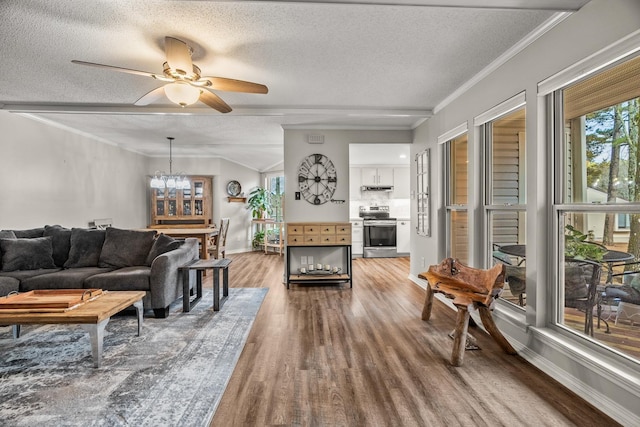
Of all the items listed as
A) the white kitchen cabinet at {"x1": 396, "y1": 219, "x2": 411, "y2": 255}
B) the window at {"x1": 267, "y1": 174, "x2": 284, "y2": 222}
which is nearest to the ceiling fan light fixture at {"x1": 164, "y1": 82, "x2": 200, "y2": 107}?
the white kitchen cabinet at {"x1": 396, "y1": 219, "x2": 411, "y2": 255}

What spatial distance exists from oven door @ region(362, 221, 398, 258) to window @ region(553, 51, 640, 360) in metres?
5.18

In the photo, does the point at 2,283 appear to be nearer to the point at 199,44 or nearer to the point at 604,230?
the point at 199,44

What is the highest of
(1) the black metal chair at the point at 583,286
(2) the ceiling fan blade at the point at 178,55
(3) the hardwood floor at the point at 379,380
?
(2) the ceiling fan blade at the point at 178,55

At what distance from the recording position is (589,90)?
2.08 meters

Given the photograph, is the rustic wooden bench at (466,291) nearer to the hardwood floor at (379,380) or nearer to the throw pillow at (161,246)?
the hardwood floor at (379,380)

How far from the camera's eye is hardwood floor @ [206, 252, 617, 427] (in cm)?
178

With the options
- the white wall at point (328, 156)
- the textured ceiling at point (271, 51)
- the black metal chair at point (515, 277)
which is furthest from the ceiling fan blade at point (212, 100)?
the black metal chair at point (515, 277)

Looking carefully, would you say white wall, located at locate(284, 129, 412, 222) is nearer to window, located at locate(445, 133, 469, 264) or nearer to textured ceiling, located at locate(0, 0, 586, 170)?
textured ceiling, located at locate(0, 0, 586, 170)

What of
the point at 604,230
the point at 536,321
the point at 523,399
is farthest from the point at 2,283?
the point at 604,230

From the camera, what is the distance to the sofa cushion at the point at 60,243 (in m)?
3.84

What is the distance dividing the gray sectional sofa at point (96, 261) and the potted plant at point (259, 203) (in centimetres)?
437

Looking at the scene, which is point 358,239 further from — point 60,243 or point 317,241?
point 60,243

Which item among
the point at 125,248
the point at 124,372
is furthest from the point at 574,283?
the point at 125,248

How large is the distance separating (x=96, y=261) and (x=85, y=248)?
0.21 m
